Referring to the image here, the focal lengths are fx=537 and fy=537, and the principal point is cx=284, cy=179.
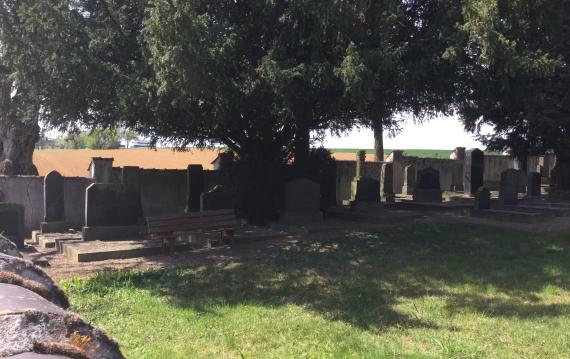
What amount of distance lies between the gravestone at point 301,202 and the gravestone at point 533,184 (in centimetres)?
1008

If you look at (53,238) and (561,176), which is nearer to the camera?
(53,238)

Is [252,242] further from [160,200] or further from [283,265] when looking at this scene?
[160,200]

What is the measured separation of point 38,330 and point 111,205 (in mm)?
11399

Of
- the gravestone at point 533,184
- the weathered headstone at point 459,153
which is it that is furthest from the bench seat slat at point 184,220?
the weathered headstone at point 459,153

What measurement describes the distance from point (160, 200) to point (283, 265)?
8.64 metres

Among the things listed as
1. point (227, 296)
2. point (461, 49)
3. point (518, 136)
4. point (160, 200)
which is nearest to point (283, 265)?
point (227, 296)

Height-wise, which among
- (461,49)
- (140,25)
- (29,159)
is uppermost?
(140,25)

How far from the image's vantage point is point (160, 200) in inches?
668

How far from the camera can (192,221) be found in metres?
11.5

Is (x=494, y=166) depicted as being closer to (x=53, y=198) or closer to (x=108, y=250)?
(x=53, y=198)

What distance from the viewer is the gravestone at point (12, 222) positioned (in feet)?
36.1

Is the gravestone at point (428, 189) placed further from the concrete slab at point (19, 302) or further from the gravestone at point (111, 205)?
the concrete slab at point (19, 302)

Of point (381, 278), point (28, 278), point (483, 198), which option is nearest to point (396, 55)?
point (381, 278)

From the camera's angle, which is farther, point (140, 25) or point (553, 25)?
point (553, 25)
